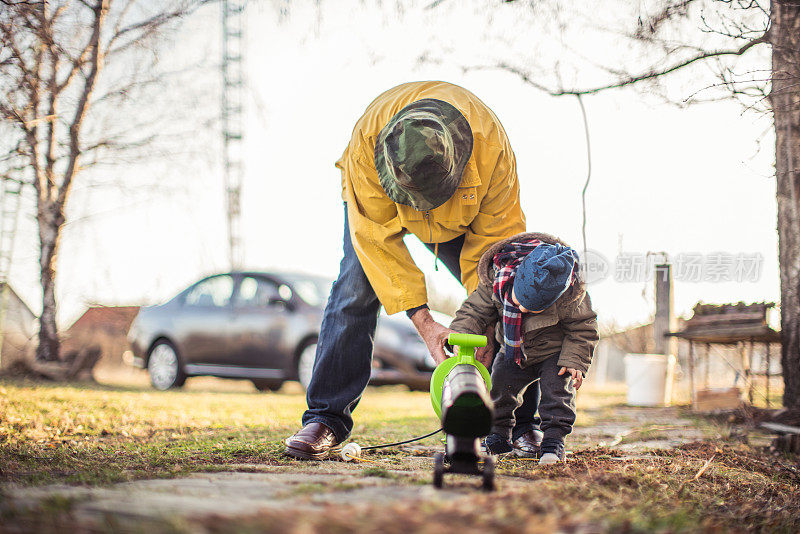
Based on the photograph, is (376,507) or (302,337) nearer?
(376,507)

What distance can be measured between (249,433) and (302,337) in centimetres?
360

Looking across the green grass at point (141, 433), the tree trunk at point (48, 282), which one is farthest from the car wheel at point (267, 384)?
the tree trunk at point (48, 282)

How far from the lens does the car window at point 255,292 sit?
23.5 ft

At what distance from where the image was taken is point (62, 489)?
58.6 inches

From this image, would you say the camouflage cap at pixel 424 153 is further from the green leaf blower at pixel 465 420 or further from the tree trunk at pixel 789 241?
the tree trunk at pixel 789 241

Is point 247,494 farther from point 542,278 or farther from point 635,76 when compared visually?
point 635,76

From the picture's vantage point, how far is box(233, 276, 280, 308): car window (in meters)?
7.17

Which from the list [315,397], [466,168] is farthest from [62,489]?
[466,168]

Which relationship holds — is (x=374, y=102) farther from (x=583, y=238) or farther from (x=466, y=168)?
(x=583, y=238)

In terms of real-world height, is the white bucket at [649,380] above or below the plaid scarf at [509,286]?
below

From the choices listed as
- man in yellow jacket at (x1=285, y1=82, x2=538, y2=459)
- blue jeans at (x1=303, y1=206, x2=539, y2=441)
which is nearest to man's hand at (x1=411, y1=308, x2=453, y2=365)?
man in yellow jacket at (x1=285, y1=82, x2=538, y2=459)

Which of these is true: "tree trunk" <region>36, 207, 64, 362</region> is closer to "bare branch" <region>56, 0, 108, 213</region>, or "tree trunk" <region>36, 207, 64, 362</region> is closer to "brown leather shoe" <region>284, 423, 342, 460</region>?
"bare branch" <region>56, 0, 108, 213</region>

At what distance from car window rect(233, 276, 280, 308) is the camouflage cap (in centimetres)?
501

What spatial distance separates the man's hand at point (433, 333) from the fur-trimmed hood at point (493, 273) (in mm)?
331
